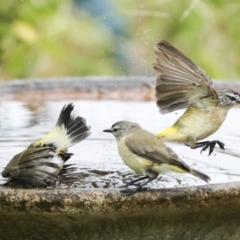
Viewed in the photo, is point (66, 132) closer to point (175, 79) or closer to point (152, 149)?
point (175, 79)

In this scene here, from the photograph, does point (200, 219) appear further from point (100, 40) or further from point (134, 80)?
point (100, 40)

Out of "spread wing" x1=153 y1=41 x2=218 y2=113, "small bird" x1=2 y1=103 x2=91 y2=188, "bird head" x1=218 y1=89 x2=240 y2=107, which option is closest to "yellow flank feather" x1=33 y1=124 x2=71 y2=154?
"small bird" x1=2 y1=103 x2=91 y2=188

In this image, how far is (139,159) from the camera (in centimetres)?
298

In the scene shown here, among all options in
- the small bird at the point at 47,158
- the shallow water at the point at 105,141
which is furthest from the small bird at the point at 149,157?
the small bird at the point at 47,158

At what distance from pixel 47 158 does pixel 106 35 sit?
4.36 m

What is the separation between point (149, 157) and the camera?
115 inches

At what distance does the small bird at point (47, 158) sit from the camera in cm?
285

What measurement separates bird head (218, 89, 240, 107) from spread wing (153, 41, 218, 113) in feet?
0.36

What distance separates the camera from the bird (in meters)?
3.54

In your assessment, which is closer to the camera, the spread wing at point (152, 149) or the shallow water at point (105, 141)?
the spread wing at point (152, 149)

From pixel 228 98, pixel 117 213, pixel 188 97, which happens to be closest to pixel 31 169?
pixel 117 213

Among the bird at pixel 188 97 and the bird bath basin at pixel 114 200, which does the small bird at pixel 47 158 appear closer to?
the bird bath basin at pixel 114 200

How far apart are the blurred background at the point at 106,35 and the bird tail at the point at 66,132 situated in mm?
3208

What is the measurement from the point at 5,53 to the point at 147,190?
4.58 meters
